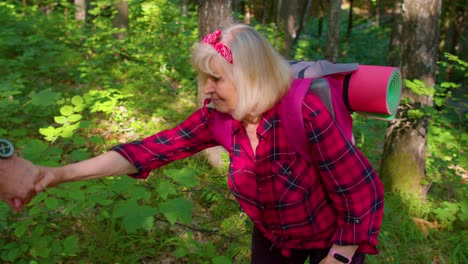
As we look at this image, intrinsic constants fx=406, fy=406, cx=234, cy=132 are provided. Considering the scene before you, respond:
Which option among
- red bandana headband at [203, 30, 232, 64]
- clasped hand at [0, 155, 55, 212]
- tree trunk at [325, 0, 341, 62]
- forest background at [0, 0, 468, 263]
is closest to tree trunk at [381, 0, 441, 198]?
forest background at [0, 0, 468, 263]

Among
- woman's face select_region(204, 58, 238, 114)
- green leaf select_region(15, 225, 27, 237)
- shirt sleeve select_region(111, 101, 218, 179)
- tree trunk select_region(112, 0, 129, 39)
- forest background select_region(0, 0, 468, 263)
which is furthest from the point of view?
tree trunk select_region(112, 0, 129, 39)

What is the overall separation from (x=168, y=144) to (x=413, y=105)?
3281 mm

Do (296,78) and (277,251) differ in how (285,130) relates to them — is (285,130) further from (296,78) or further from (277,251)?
(277,251)

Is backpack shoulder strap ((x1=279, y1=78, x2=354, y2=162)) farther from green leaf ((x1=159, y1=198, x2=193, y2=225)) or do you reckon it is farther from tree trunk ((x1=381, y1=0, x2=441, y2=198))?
tree trunk ((x1=381, y1=0, x2=441, y2=198))

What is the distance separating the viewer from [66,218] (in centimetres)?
349

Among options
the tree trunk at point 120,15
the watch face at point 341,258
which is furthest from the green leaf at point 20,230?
the tree trunk at point 120,15

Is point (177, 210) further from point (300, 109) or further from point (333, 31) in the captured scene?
point (333, 31)

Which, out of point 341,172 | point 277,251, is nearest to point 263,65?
point 341,172

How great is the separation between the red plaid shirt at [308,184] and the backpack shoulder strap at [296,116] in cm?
3

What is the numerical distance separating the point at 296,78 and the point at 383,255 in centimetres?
256

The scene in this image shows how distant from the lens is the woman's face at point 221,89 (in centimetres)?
164

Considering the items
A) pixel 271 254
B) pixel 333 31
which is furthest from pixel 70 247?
pixel 333 31

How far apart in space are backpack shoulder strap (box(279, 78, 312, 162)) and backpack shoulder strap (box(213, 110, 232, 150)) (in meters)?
0.29

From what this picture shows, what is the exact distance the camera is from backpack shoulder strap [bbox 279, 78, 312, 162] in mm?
1564
